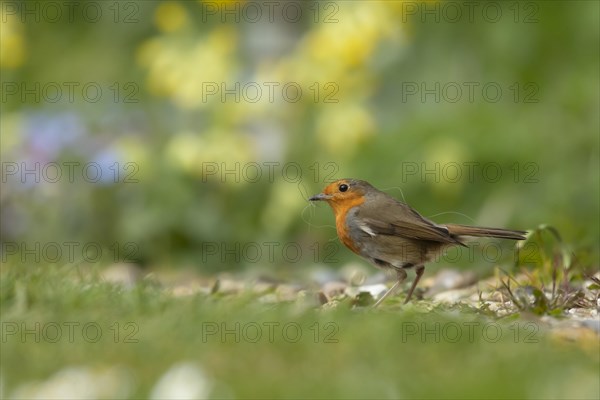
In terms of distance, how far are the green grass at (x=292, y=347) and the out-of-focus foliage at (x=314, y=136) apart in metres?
3.32

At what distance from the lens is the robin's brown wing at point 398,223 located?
6.19m

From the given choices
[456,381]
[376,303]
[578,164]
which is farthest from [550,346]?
[578,164]

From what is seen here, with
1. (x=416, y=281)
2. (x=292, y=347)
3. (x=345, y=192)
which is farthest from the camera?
(x=345, y=192)

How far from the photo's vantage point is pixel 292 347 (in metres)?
4.82

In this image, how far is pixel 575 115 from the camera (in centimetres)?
899

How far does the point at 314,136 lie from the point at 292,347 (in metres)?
4.82
